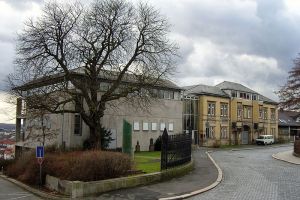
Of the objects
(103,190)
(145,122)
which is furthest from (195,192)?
(145,122)

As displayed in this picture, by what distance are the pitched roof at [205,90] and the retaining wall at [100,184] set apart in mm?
43065

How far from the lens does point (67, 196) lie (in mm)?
Result: 18656

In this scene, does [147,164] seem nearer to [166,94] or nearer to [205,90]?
[166,94]

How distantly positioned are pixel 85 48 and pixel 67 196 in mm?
18071

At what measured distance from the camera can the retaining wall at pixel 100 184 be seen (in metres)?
18.3

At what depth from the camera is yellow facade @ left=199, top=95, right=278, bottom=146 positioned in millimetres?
65250

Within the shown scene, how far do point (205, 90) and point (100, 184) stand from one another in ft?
163

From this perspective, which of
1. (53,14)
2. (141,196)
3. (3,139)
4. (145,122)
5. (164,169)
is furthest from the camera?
(3,139)

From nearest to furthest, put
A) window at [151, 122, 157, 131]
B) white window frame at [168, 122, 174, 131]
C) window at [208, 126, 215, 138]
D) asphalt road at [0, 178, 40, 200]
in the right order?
1. asphalt road at [0, 178, 40, 200]
2. window at [151, 122, 157, 131]
3. white window frame at [168, 122, 174, 131]
4. window at [208, 126, 215, 138]

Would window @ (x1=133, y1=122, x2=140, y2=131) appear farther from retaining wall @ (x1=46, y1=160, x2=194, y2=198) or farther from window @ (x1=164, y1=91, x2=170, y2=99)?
retaining wall @ (x1=46, y1=160, x2=194, y2=198)

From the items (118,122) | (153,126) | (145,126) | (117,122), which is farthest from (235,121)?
(117,122)

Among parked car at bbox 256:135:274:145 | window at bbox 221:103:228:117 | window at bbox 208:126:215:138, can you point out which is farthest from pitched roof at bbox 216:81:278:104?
window at bbox 208:126:215:138

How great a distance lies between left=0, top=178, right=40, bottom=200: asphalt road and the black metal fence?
6.89 meters

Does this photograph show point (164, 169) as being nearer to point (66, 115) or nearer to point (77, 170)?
point (77, 170)
